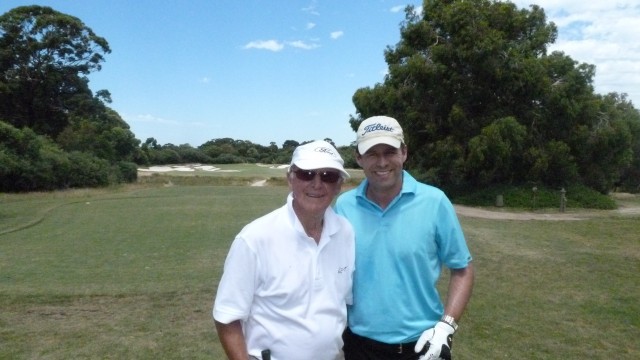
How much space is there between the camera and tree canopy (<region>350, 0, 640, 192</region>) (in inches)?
898

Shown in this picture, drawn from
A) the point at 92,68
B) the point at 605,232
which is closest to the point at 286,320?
the point at 605,232

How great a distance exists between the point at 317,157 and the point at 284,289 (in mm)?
588

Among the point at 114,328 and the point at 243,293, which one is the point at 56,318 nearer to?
the point at 114,328

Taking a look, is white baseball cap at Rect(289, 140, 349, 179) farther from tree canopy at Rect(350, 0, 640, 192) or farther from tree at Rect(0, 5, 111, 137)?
tree at Rect(0, 5, 111, 137)

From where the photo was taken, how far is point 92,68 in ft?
171

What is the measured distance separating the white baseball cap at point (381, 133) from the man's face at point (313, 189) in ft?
1.12

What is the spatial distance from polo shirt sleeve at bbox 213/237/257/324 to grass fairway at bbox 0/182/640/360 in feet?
9.74

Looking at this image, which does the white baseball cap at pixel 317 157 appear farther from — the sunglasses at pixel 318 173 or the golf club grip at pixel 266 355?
the golf club grip at pixel 266 355

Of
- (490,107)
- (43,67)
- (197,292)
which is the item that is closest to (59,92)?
(43,67)

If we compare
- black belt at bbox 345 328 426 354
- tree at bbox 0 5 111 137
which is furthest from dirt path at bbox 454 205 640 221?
tree at bbox 0 5 111 137

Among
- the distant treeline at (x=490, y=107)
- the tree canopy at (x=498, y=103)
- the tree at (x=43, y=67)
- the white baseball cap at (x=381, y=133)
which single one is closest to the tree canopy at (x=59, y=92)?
the tree at (x=43, y=67)

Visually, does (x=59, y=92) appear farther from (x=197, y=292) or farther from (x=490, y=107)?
(x=197, y=292)

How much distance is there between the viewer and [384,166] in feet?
9.06

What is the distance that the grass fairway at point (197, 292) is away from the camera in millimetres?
5316
